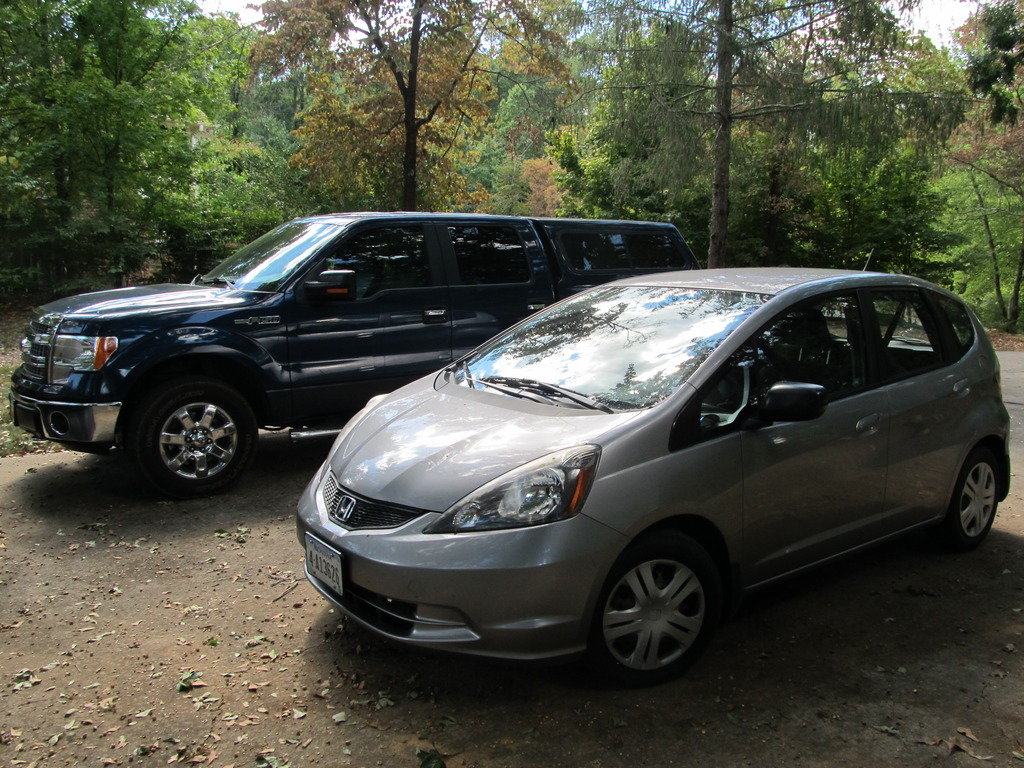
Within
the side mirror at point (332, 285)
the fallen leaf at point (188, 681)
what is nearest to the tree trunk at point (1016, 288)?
the side mirror at point (332, 285)

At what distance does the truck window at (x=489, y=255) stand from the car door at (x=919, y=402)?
131 inches

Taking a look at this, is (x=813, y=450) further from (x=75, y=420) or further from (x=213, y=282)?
(x=213, y=282)

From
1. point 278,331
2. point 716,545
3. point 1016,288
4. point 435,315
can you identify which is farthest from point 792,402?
point 1016,288

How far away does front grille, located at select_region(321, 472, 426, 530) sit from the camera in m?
3.27

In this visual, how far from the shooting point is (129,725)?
3172 mm

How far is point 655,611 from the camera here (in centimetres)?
334

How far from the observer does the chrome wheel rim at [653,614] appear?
10.7 ft

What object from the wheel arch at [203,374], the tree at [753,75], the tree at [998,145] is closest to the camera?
the wheel arch at [203,374]

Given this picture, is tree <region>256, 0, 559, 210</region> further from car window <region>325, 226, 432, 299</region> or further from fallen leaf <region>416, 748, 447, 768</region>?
fallen leaf <region>416, 748, 447, 768</region>

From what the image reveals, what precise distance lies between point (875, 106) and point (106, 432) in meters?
11.0

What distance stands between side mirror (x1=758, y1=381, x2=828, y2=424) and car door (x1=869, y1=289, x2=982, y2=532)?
0.89 metres

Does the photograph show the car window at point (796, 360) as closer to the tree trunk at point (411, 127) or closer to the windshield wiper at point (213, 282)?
the windshield wiper at point (213, 282)

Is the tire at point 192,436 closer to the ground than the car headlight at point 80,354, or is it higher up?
closer to the ground

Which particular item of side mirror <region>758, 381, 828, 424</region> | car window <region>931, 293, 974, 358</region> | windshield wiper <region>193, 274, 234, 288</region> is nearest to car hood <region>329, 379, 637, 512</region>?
side mirror <region>758, 381, 828, 424</region>
